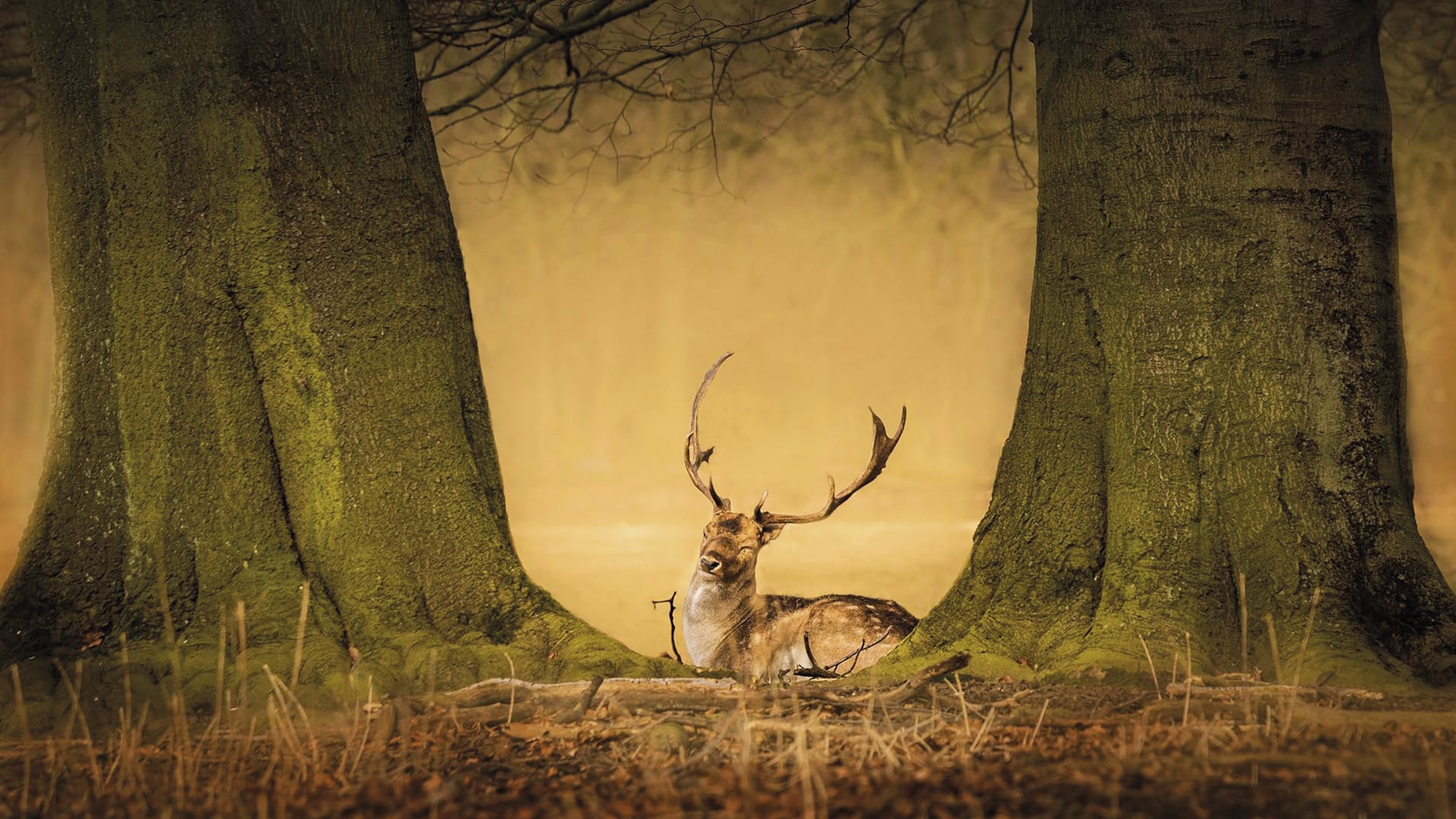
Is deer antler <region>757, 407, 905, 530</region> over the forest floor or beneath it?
over

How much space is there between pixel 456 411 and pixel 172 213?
0.96 meters

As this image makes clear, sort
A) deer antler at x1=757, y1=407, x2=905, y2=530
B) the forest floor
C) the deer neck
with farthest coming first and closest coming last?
the deer neck < deer antler at x1=757, y1=407, x2=905, y2=530 < the forest floor

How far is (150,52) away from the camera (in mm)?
3781

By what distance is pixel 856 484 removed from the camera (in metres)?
5.58

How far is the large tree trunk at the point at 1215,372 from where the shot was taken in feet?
11.8

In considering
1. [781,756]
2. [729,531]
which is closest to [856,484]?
[729,531]

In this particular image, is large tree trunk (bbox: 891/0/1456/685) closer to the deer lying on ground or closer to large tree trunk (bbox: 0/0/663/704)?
large tree trunk (bbox: 0/0/663/704)

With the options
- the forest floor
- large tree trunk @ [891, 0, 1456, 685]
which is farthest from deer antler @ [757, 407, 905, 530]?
the forest floor

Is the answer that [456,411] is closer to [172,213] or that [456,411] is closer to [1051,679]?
[172,213]

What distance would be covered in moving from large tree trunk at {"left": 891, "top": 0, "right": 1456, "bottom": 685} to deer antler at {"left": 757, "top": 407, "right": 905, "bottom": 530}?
1.47m

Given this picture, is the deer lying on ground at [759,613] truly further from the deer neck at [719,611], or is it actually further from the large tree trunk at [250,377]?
the large tree trunk at [250,377]

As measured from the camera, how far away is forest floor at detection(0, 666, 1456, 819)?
2232mm

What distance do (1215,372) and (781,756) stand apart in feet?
6.14

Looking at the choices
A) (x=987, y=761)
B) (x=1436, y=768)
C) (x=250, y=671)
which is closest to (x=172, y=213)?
(x=250, y=671)
